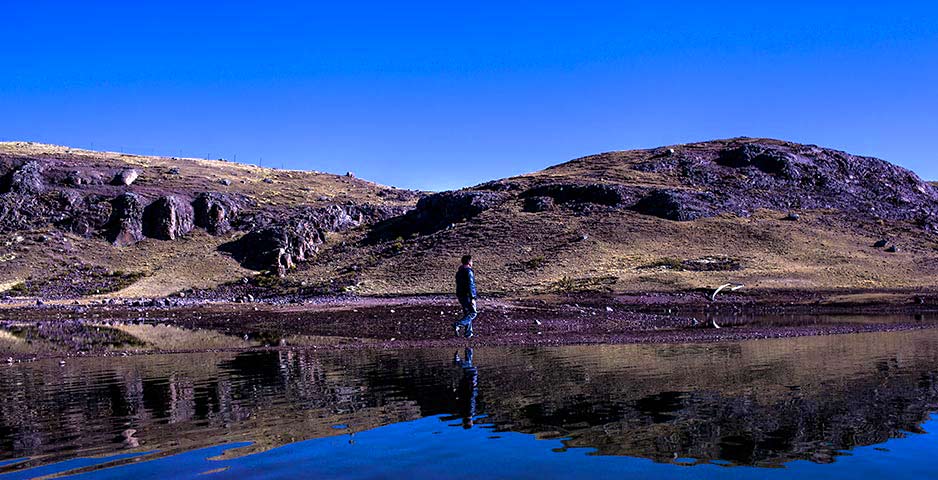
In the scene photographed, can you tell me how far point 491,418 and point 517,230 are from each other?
204 feet

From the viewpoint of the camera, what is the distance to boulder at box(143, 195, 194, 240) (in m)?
80.2

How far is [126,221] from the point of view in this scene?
261 feet

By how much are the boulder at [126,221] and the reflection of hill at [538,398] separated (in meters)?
66.1

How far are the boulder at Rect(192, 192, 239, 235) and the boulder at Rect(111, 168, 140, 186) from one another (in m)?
11.6

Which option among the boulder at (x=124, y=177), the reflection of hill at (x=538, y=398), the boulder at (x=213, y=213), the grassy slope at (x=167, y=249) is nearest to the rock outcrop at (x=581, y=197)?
the grassy slope at (x=167, y=249)

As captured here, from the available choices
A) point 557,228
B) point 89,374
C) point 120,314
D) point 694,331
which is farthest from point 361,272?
point 89,374

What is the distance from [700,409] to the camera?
10.1 m

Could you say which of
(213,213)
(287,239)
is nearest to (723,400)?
(287,239)

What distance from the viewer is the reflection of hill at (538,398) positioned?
8.77 meters

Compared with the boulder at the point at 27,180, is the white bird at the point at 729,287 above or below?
below

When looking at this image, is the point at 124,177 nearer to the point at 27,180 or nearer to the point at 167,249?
the point at 27,180

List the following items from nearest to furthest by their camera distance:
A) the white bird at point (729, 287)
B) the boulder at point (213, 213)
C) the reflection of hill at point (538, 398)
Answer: the reflection of hill at point (538, 398) < the white bird at point (729, 287) < the boulder at point (213, 213)

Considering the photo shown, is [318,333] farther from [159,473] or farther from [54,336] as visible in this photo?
[159,473]

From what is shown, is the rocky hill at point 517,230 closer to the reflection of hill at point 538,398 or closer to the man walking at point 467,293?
the man walking at point 467,293
